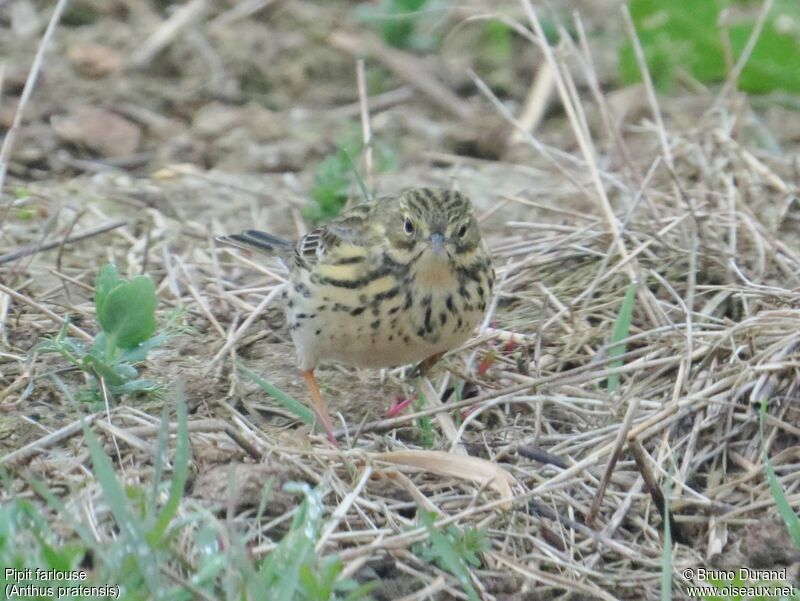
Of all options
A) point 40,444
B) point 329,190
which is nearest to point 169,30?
point 329,190

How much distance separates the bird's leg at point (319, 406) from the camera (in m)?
4.54

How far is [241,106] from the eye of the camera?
25.6ft

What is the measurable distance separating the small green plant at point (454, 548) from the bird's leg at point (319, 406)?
0.78 m

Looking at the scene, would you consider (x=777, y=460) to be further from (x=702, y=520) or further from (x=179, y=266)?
(x=179, y=266)

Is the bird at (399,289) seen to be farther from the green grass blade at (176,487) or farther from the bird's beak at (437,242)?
the green grass blade at (176,487)

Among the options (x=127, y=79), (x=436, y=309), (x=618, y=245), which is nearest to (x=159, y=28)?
(x=127, y=79)

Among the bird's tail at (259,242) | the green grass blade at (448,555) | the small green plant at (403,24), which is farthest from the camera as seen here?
the small green plant at (403,24)

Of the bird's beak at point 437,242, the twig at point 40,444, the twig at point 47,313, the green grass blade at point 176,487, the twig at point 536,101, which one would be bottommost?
the twig at point 536,101

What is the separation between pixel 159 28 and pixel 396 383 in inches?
158

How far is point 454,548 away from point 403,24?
5307mm

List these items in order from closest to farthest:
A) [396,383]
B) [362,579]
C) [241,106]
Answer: [362,579]
[396,383]
[241,106]

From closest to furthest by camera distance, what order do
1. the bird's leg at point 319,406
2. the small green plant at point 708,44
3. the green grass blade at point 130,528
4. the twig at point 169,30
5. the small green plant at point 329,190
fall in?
1. the green grass blade at point 130,528
2. the bird's leg at point 319,406
3. the small green plant at point 329,190
4. the small green plant at point 708,44
5. the twig at point 169,30

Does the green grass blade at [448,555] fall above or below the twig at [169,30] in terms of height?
above

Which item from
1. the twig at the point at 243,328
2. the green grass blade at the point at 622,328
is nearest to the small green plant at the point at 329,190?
the twig at the point at 243,328
